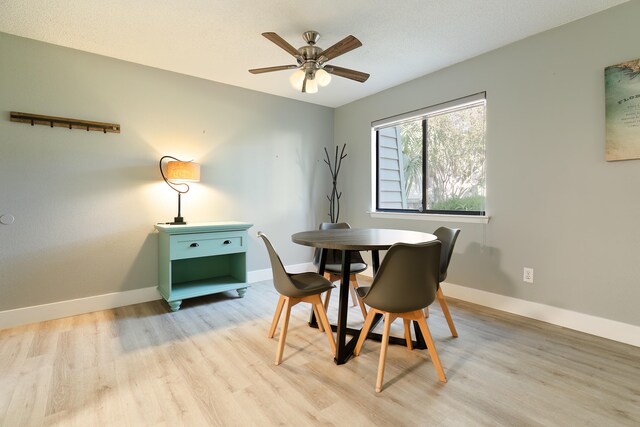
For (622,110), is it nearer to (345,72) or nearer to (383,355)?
(345,72)

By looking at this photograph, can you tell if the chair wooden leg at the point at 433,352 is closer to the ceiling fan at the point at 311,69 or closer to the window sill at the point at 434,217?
the window sill at the point at 434,217

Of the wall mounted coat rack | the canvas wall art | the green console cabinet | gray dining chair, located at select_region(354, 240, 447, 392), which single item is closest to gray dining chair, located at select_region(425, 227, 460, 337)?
gray dining chair, located at select_region(354, 240, 447, 392)

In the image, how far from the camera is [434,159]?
3383mm

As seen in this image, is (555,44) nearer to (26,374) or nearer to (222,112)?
(222,112)

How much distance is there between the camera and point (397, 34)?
247 cm

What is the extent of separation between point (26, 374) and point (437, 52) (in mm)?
3779

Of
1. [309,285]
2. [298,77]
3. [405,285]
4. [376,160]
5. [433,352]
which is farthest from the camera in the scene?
[376,160]

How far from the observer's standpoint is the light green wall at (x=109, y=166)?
8.28 feet

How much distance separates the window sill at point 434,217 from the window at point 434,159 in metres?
0.09

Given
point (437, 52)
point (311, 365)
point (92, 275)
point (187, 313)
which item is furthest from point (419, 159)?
point (92, 275)

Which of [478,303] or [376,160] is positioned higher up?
[376,160]

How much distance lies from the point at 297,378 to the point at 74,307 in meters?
2.28

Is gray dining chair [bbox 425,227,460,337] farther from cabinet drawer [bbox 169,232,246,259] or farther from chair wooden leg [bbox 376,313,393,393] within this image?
cabinet drawer [bbox 169,232,246,259]

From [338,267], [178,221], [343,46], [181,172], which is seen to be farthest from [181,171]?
[343,46]
